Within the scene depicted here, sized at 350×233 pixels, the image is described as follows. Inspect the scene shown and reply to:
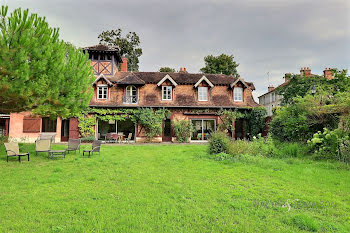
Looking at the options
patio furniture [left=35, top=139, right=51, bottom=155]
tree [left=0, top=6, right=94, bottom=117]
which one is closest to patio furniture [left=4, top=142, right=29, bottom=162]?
patio furniture [left=35, top=139, right=51, bottom=155]

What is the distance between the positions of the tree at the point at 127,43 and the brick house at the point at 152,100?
1215 centimetres

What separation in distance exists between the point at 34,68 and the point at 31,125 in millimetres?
12053

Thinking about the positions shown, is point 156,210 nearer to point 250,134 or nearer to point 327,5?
point 327,5

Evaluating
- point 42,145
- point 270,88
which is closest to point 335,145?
point 42,145

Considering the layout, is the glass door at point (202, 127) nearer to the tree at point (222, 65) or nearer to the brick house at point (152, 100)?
the brick house at point (152, 100)

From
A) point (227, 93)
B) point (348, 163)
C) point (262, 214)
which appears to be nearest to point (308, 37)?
point (227, 93)

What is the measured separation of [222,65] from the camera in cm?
3362

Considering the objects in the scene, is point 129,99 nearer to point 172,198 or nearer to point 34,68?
point 34,68

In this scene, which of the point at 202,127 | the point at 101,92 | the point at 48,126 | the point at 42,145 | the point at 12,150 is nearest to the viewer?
the point at 12,150

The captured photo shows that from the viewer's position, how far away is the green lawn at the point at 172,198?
328 cm

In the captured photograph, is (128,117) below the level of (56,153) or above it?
above

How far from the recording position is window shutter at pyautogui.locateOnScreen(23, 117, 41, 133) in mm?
17828

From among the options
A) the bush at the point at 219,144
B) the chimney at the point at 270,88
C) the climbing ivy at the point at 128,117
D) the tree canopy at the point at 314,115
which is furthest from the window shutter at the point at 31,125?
the chimney at the point at 270,88

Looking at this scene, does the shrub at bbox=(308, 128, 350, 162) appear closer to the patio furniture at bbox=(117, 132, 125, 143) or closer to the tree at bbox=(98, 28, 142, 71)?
the patio furniture at bbox=(117, 132, 125, 143)
